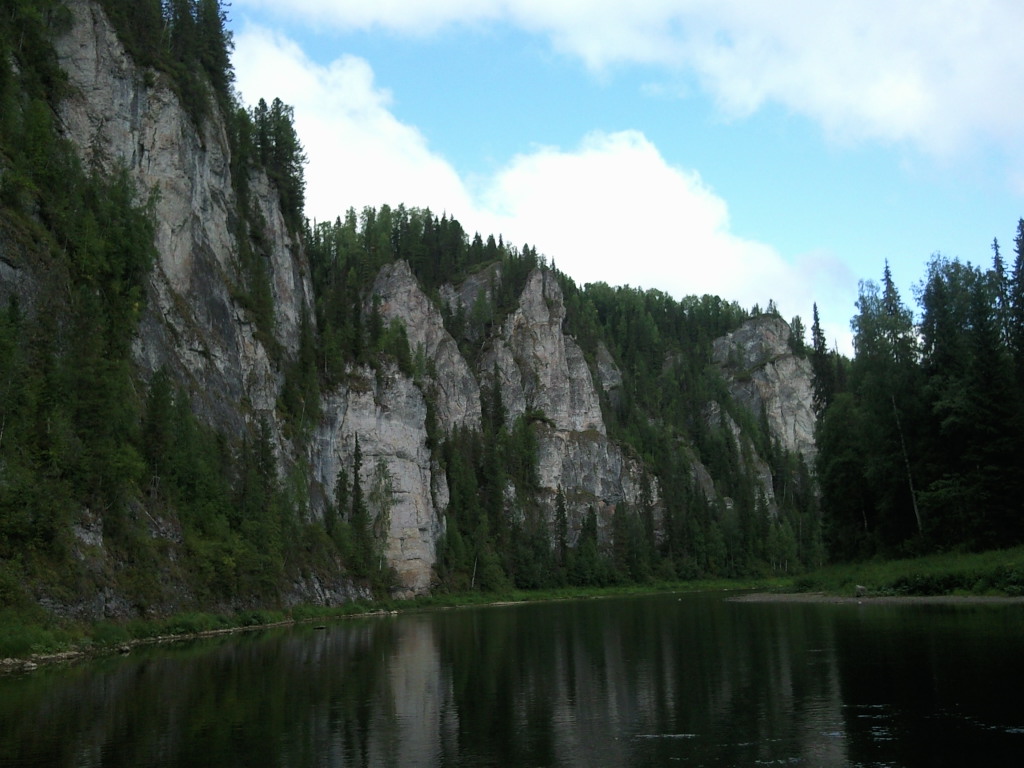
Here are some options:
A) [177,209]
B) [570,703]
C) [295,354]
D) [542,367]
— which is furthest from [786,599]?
[542,367]

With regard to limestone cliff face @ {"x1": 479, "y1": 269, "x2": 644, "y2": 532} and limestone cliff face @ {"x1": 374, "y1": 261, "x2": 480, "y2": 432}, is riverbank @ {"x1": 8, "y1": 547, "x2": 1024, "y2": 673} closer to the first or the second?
limestone cliff face @ {"x1": 374, "y1": 261, "x2": 480, "y2": 432}

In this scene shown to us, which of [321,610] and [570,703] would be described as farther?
[321,610]

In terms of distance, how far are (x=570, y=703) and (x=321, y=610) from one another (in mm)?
55278

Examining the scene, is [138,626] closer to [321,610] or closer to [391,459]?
[321,610]

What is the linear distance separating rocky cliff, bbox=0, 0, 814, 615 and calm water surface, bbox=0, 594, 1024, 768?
61.0ft

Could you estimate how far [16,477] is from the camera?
40406mm

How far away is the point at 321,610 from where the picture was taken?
7450cm

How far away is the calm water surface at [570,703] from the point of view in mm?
16891

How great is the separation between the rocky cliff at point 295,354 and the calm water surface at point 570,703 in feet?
61.0

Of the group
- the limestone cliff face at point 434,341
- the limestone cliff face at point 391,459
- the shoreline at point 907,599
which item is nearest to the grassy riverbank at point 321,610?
the shoreline at point 907,599

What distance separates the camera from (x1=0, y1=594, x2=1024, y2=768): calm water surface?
55.4ft

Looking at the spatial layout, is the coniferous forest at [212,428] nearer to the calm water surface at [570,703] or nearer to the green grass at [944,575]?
the green grass at [944,575]

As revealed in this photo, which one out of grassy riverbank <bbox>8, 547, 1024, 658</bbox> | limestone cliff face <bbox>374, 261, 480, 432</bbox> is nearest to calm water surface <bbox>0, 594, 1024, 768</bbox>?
grassy riverbank <bbox>8, 547, 1024, 658</bbox>

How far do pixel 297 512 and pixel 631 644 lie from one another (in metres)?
51.9
